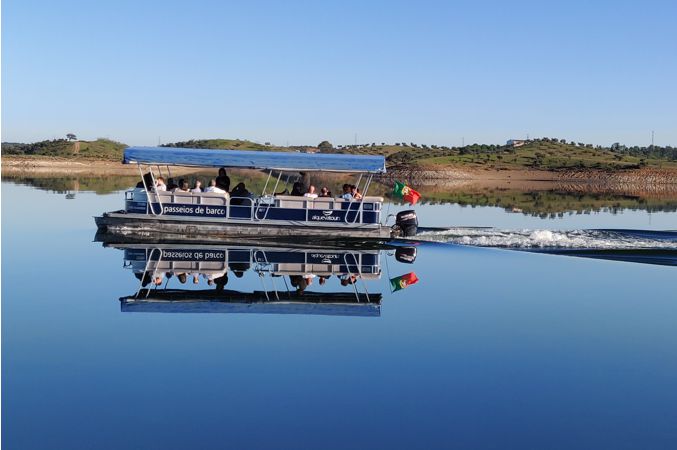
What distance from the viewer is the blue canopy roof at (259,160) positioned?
2661 cm

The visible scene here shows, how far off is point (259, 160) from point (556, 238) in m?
10.4

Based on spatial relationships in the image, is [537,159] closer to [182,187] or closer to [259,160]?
[259,160]

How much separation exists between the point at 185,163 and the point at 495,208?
2514 centimetres

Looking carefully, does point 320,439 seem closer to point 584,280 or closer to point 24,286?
point 24,286

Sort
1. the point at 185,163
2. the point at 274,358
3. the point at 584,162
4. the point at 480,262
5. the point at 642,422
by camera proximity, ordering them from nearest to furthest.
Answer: the point at 642,422 → the point at 274,358 → the point at 480,262 → the point at 185,163 → the point at 584,162

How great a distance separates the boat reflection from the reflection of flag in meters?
0.05

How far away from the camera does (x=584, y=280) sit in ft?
65.3

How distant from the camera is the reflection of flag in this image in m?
18.4

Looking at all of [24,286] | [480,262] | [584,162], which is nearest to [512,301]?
[480,262]

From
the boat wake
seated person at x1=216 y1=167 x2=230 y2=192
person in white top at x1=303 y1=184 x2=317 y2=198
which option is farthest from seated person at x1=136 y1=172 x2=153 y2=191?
the boat wake

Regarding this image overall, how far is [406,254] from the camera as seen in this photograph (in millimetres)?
24797

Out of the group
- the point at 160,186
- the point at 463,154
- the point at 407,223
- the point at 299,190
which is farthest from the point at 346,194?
the point at 463,154

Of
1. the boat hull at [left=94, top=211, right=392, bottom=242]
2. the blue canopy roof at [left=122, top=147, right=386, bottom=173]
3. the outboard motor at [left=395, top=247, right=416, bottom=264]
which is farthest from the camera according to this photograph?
the blue canopy roof at [left=122, top=147, right=386, bottom=173]

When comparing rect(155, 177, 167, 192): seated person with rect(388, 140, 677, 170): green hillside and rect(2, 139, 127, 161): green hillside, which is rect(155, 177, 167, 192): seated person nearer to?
rect(388, 140, 677, 170): green hillside
